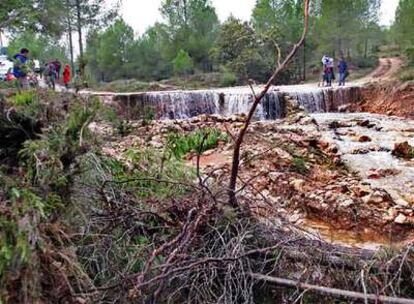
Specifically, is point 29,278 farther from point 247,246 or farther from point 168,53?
point 168,53

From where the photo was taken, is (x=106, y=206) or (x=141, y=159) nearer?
(x=106, y=206)

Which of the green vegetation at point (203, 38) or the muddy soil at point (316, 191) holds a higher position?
the green vegetation at point (203, 38)

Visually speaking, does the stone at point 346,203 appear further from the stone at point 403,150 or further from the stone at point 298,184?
the stone at point 403,150

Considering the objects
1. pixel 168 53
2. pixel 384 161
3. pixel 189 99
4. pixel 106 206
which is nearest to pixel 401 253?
pixel 106 206

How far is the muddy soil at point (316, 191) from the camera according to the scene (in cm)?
561

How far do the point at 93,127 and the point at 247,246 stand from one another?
1388 mm

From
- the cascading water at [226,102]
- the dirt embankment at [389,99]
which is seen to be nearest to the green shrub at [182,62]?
the cascading water at [226,102]

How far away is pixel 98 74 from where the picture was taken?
33781mm

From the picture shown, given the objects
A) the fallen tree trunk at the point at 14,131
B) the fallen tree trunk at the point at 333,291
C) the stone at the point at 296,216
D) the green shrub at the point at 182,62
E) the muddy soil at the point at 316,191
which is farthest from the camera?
the green shrub at the point at 182,62

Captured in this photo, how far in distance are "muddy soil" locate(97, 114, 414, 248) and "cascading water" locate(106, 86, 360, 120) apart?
5.95 metres

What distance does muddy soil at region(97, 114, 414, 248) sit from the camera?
18.4 feet

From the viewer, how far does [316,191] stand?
696 cm

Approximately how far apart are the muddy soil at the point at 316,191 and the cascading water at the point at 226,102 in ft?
19.5

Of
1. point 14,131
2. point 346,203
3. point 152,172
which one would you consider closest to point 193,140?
point 346,203
